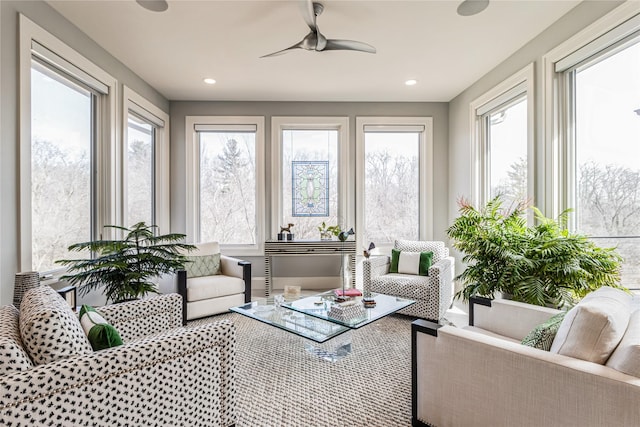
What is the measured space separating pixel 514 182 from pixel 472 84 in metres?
1.37

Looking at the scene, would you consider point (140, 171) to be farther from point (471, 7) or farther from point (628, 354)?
point (628, 354)

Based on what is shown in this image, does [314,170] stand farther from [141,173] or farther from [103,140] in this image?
[103,140]

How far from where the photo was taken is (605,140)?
2.25 m

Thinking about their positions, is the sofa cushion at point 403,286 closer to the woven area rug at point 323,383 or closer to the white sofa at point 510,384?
the woven area rug at point 323,383

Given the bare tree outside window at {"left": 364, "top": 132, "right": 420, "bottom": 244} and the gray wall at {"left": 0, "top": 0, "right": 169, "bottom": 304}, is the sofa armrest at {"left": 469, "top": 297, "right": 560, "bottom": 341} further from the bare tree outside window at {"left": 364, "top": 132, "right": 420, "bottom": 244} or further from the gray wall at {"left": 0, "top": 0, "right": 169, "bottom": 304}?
the gray wall at {"left": 0, "top": 0, "right": 169, "bottom": 304}

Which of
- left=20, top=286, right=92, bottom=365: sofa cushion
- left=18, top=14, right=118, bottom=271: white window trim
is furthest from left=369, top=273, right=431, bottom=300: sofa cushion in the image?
left=18, top=14, right=118, bottom=271: white window trim

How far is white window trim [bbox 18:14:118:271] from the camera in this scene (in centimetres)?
205

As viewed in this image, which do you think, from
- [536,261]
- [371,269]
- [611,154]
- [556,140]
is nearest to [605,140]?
[611,154]

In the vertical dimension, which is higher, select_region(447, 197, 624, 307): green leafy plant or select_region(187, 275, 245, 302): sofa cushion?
select_region(447, 197, 624, 307): green leafy plant

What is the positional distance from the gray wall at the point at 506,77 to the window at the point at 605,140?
18 centimetres

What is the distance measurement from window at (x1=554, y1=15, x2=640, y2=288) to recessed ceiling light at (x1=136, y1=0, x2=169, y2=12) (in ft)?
10.1

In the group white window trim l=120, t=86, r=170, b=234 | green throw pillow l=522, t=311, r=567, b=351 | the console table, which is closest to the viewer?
green throw pillow l=522, t=311, r=567, b=351

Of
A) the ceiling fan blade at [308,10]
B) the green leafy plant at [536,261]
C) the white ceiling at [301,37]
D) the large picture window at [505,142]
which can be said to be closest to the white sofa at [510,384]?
the green leafy plant at [536,261]

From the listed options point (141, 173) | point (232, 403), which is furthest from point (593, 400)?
point (141, 173)
